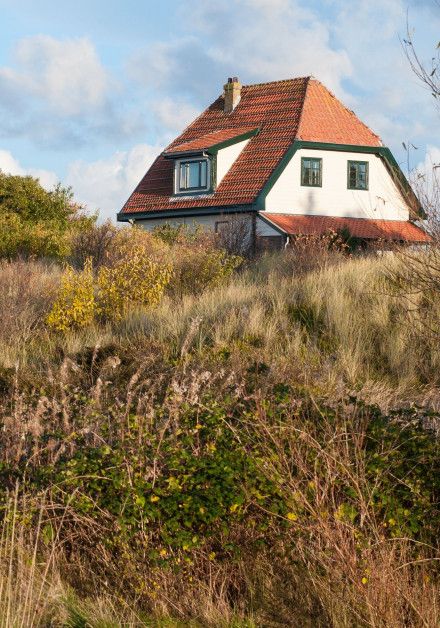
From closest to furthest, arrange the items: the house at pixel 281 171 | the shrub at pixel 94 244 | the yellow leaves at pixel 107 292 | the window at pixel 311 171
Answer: the yellow leaves at pixel 107 292
the shrub at pixel 94 244
the house at pixel 281 171
the window at pixel 311 171

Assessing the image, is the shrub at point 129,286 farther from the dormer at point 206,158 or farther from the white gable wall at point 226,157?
the white gable wall at point 226,157

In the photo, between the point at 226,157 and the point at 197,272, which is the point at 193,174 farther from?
the point at 197,272

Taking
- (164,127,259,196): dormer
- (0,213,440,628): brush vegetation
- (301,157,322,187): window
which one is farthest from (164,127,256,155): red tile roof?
(0,213,440,628): brush vegetation

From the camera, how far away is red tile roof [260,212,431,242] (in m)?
32.2

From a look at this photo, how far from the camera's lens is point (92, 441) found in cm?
789

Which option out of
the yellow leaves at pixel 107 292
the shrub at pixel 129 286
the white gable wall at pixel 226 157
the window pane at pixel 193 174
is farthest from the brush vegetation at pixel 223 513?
the window pane at pixel 193 174

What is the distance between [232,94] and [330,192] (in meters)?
5.51

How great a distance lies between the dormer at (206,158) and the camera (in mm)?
34688

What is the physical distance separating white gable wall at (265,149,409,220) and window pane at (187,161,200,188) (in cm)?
315

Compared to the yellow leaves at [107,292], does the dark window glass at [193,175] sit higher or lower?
higher

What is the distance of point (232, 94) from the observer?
37.5m

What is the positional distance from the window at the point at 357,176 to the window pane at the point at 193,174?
5.09 m

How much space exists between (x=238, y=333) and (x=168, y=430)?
19.7 feet

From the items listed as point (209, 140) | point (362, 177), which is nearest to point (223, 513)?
point (209, 140)
